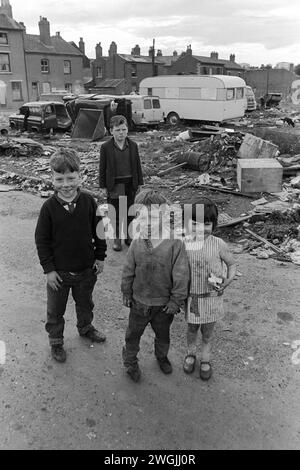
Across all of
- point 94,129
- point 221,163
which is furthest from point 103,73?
point 221,163

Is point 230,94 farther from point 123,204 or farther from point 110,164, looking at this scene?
point 110,164

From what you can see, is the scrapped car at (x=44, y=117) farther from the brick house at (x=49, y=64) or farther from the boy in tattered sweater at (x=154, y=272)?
the brick house at (x=49, y=64)

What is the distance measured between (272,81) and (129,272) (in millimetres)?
63437

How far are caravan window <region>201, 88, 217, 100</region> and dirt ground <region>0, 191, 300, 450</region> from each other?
20.8 metres

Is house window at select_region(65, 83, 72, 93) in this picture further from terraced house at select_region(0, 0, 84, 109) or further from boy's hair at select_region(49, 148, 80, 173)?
boy's hair at select_region(49, 148, 80, 173)

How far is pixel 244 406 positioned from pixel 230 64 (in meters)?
65.2

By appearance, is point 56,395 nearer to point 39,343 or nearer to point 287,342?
point 39,343

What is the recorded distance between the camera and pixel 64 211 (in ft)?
10.3

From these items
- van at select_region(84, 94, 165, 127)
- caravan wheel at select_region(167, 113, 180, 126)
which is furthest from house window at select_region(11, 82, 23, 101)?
caravan wheel at select_region(167, 113, 180, 126)

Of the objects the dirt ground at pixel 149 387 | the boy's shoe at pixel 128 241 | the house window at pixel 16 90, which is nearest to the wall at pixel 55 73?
the house window at pixel 16 90

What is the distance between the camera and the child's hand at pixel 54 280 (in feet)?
10.5

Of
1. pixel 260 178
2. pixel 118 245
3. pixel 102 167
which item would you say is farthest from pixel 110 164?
pixel 260 178

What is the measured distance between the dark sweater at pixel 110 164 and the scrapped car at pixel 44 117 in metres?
17.5

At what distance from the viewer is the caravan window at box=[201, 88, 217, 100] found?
23.3 m
